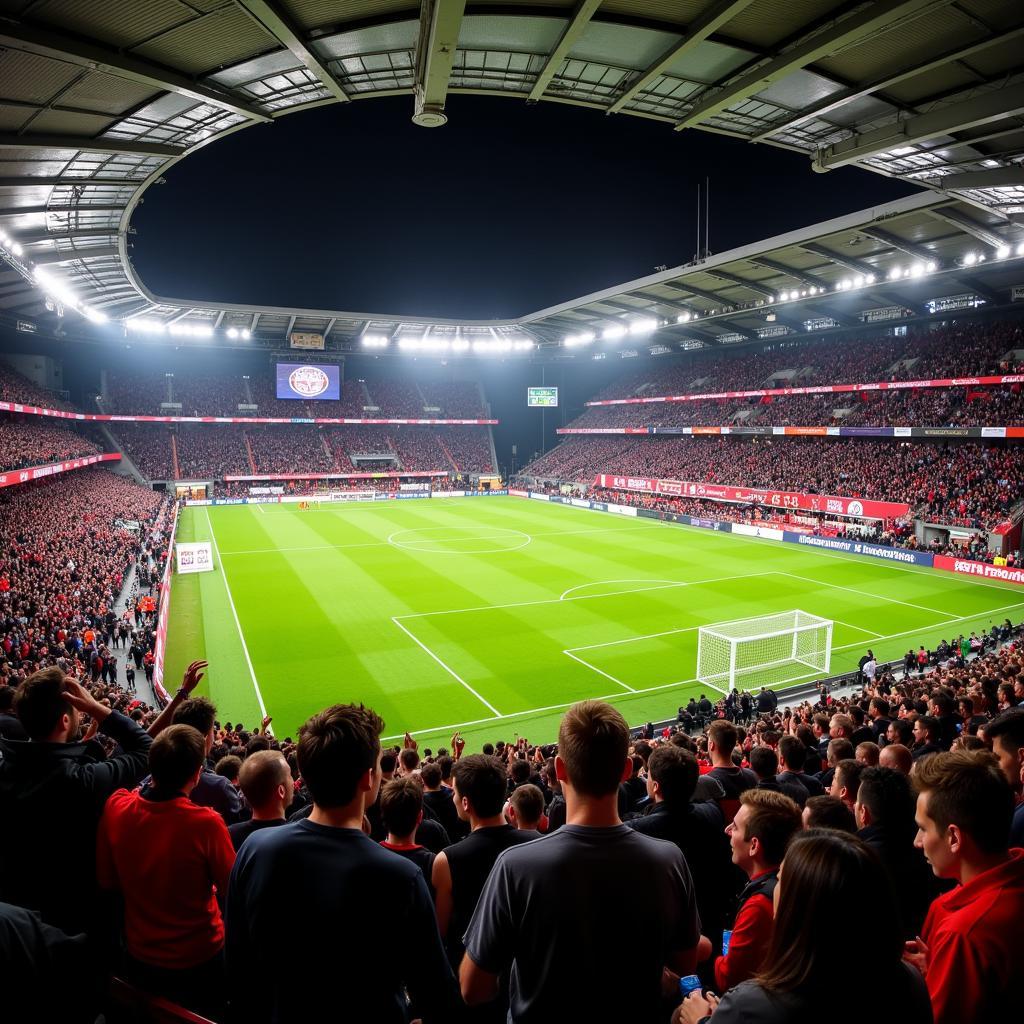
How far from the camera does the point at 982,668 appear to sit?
15.1 m

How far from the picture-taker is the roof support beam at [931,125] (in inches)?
603

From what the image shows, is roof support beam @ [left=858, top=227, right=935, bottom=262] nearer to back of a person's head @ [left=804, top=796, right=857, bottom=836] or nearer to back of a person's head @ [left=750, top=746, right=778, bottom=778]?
back of a person's head @ [left=750, top=746, right=778, bottom=778]

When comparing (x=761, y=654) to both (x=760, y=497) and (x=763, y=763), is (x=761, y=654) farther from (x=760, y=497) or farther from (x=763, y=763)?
(x=760, y=497)

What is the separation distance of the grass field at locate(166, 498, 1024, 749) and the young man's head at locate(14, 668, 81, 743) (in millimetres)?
13937

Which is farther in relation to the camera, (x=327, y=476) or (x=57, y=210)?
(x=327, y=476)

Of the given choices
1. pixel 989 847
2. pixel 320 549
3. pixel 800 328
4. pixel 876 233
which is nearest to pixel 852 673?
pixel 989 847

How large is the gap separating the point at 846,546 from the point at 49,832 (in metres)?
42.8

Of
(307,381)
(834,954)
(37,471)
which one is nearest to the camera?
(834,954)

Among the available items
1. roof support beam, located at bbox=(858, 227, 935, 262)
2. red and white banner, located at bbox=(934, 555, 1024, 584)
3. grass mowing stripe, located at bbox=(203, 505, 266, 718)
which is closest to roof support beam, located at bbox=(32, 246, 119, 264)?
grass mowing stripe, located at bbox=(203, 505, 266, 718)

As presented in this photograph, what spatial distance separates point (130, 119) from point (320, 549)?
988 inches

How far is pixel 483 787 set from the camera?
161 inches

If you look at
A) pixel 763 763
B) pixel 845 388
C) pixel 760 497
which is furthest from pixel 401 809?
pixel 845 388

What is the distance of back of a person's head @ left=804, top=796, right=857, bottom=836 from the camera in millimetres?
4141

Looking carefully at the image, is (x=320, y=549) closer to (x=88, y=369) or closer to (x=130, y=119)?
(x=130, y=119)
